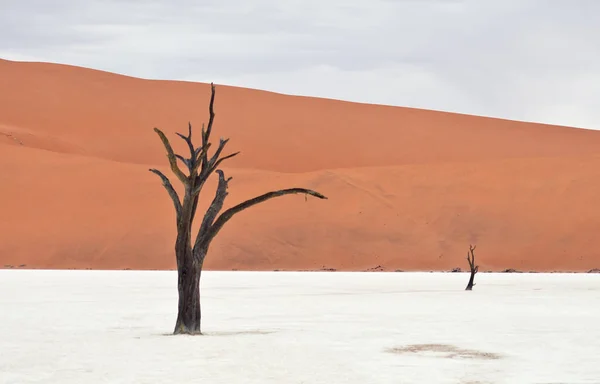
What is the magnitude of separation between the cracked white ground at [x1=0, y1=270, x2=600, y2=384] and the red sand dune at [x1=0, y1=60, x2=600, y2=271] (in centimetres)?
2194

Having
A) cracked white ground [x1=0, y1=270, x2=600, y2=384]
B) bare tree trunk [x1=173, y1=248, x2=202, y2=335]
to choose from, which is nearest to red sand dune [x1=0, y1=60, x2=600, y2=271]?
cracked white ground [x1=0, y1=270, x2=600, y2=384]

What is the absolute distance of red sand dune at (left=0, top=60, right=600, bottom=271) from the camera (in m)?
49.7

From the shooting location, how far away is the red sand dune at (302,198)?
49656mm

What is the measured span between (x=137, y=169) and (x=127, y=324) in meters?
41.7

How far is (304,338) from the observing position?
15.2m

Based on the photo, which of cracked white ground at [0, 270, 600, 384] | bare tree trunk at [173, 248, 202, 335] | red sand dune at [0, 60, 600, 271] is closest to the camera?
cracked white ground at [0, 270, 600, 384]

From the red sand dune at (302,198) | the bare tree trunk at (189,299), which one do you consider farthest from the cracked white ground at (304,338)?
the red sand dune at (302,198)

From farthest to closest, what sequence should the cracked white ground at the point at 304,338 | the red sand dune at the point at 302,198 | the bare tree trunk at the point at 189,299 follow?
the red sand dune at the point at 302,198, the bare tree trunk at the point at 189,299, the cracked white ground at the point at 304,338

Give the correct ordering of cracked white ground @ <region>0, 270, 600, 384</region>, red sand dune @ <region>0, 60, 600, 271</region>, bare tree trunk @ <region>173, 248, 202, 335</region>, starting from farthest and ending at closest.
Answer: red sand dune @ <region>0, 60, 600, 271</region> → bare tree trunk @ <region>173, 248, 202, 335</region> → cracked white ground @ <region>0, 270, 600, 384</region>

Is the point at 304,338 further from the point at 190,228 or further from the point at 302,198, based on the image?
the point at 302,198

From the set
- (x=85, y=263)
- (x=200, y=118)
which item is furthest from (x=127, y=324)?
(x=200, y=118)

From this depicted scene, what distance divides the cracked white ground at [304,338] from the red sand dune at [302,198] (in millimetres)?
21937

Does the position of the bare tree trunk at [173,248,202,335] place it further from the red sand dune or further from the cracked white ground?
the red sand dune

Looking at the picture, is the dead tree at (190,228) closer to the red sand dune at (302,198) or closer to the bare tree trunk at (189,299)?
the bare tree trunk at (189,299)
